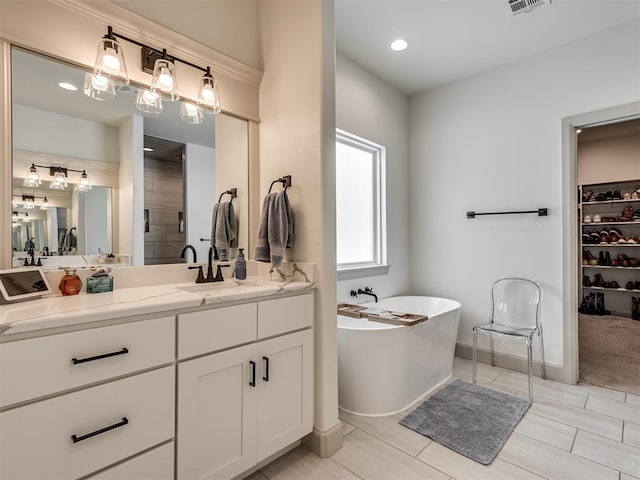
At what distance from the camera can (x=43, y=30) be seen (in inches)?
57.5

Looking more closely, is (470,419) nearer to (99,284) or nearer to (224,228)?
(224,228)

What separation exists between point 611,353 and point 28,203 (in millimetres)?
4809

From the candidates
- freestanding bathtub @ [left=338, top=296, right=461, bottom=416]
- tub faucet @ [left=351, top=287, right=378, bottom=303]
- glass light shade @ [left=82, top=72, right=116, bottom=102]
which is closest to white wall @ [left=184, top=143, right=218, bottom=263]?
glass light shade @ [left=82, top=72, right=116, bottom=102]

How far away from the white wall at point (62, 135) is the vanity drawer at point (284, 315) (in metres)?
1.13

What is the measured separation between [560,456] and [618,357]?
213cm

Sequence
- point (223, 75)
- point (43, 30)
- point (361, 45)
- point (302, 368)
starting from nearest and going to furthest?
point (43, 30)
point (302, 368)
point (223, 75)
point (361, 45)

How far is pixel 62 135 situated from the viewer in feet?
5.20

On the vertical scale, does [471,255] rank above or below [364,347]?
above

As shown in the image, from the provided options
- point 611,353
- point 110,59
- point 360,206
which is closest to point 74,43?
point 110,59

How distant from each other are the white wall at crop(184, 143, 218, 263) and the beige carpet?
A: 10.5 feet

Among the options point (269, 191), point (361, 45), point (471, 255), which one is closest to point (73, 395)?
point (269, 191)

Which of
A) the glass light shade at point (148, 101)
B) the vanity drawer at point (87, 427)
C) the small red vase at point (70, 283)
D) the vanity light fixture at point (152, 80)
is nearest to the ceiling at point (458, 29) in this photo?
the vanity light fixture at point (152, 80)

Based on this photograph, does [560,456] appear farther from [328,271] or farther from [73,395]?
[73,395]

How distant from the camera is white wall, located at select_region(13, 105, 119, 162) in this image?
146 cm
